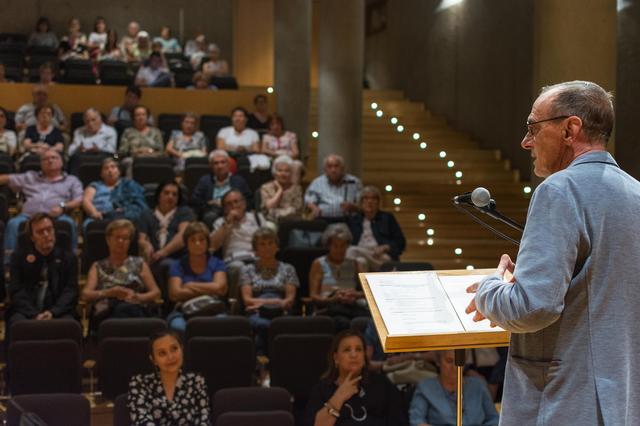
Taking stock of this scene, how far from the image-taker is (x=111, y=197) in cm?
788

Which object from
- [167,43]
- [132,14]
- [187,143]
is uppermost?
[132,14]

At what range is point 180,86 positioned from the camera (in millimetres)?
13062

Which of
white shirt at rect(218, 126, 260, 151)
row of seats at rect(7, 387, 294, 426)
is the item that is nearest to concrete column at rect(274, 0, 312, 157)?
white shirt at rect(218, 126, 260, 151)

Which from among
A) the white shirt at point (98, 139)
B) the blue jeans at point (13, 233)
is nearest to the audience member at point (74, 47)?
the white shirt at point (98, 139)

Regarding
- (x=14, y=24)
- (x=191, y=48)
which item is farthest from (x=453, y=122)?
(x=14, y=24)

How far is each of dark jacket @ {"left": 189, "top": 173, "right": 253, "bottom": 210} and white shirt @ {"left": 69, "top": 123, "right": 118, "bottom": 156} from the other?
62.9 inches

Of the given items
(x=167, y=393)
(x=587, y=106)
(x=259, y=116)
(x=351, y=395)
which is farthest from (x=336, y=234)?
(x=587, y=106)

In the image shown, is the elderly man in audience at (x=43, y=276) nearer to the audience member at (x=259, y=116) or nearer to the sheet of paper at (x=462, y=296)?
the sheet of paper at (x=462, y=296)

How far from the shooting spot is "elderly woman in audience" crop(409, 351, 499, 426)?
5.24 metres

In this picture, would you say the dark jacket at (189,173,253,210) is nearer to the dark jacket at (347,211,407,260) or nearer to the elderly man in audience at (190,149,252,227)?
the elderly man in audience at (190,149,252,227)

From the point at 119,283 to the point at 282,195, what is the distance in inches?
Result: 88.0

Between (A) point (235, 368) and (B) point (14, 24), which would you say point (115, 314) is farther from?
(B) point (14, 24)

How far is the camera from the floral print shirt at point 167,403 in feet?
16.0

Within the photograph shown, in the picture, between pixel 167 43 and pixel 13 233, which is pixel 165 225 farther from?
pixel 167 43
